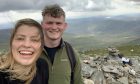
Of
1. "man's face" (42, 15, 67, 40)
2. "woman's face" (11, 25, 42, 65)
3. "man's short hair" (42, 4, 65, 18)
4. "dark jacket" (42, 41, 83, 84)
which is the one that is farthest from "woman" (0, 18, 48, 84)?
"man's short hair" (42, 4, 65, 18)

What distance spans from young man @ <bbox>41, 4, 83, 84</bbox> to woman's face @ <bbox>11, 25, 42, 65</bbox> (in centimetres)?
203

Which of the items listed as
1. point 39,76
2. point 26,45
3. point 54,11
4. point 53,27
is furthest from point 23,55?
point 54,11

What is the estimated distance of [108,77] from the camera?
68.5 feet

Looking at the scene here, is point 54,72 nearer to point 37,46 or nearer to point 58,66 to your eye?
point 58,66

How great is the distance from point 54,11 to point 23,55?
269 cm

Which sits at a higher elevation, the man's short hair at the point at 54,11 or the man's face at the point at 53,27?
the man's short hair at the point at 54,11

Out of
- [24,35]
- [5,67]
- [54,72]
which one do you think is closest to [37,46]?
[24,35]

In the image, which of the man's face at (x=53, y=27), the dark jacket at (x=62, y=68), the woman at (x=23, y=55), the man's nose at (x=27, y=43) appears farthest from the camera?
the man's face at (x=53, y=27)

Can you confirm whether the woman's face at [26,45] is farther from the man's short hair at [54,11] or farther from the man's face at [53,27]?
the man's short hair at [54,11]

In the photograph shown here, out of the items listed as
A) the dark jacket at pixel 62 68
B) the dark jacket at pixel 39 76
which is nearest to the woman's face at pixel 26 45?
the dark jacket at pixel 39 76

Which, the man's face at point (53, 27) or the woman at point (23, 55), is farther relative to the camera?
the man's face at point (53, 27)

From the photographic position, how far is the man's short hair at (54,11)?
22.8ft

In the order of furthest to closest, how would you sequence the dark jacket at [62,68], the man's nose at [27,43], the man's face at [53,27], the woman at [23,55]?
the man's face at [53,27] < the dark jacket at [62,68] < the man's nose at [27,43] < the woman at [23,55]

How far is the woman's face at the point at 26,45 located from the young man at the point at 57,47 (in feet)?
6.66
